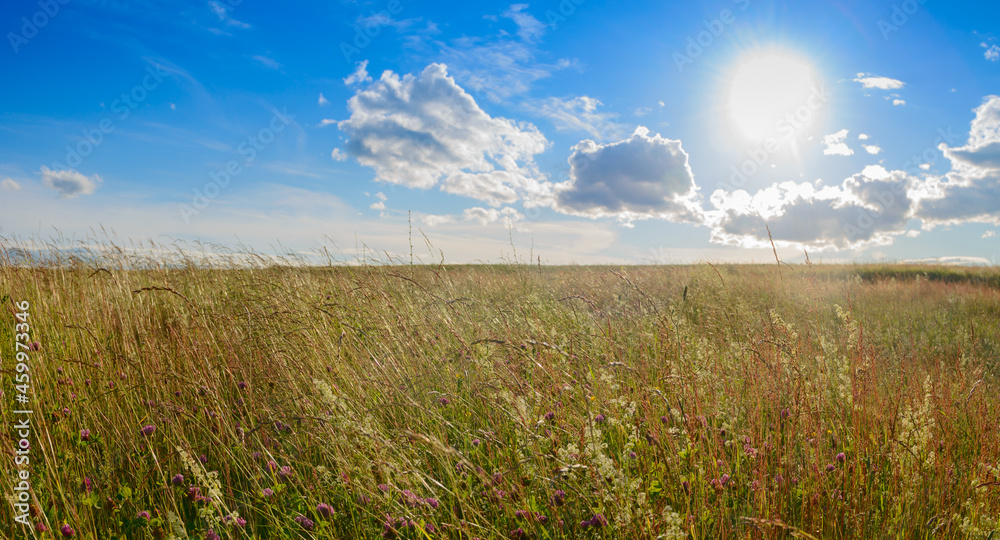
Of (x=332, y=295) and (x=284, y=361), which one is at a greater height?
(x=332, y=295)

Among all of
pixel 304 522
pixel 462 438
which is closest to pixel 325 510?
pixel 304 522

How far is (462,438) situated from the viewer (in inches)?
96.2

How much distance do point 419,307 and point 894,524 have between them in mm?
3840

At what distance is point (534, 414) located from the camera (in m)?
2.16

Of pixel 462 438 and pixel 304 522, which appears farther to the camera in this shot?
pixel 462 438

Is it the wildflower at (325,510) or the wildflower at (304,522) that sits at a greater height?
the wildflower at (325,510)

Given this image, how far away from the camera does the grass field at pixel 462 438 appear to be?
1722 mm

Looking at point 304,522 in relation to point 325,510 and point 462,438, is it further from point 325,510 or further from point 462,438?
point 462,438

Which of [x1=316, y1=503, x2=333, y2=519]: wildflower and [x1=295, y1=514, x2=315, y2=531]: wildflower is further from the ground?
[x1=316, y1=503, x2=333, y2=519]: wildflower

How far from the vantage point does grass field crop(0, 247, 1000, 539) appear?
172cm

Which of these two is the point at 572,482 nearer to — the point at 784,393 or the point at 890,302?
the point at 784,393

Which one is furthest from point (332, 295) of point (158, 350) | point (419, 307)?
point (158, 350)

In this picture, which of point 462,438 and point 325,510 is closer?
point 325,510

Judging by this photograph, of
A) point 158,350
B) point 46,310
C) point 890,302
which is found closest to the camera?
point 158,350
